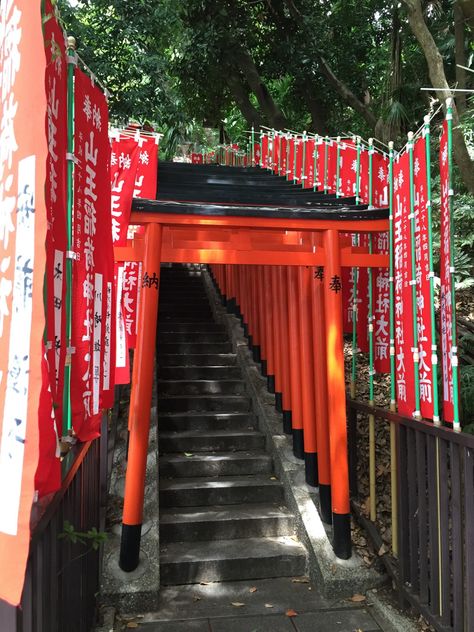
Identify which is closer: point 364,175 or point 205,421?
point 364,175

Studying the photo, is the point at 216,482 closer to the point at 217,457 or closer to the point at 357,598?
the point at 217,457

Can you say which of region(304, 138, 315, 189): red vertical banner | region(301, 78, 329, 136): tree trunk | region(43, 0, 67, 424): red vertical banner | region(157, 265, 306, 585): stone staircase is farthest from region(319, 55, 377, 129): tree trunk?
region(43, 0, 67, 424): red vertical banner

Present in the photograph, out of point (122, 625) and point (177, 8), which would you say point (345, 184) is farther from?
point (177, 8)

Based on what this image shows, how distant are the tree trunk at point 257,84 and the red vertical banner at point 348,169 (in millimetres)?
Answer: 6669

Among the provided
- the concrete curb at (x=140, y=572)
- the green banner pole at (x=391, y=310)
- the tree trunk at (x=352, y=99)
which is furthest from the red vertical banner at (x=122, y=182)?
the tree trunk at (x=352, y=99)

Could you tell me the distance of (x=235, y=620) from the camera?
396 centimetres

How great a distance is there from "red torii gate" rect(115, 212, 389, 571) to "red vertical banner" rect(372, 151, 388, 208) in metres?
1.00

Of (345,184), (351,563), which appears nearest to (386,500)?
(351,563)

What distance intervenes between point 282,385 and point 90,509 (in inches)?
115

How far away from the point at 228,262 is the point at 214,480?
2.47 meters

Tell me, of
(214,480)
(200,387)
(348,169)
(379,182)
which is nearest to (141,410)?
(214,480)

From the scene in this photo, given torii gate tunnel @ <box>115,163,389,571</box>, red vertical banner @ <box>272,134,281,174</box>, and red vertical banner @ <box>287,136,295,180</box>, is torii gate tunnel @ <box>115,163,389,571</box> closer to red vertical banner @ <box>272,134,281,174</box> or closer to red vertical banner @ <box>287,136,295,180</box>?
red vertical banner @ <box>287,136,295,180</box>

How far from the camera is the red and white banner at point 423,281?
3662 millimetres

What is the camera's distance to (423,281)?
148 inches
